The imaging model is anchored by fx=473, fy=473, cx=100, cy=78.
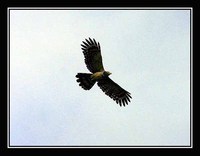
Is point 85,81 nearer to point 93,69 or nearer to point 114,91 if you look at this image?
point 93,69

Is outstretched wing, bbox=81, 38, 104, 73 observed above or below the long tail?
above

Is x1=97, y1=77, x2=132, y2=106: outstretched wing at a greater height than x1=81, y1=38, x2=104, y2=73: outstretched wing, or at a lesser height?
lesser

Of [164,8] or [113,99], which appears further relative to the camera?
[113,99]

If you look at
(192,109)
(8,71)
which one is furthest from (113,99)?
(8,71)

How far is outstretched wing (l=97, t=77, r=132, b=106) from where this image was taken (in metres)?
15.1

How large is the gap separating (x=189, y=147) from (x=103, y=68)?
12.6 ft

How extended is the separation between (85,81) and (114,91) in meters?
1.19

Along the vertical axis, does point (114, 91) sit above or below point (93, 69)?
below

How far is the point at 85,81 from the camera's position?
1487 cm

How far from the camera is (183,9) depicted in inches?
533

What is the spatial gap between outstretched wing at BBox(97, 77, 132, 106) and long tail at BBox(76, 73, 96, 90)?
35 cm

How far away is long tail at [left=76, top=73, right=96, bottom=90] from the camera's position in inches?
581

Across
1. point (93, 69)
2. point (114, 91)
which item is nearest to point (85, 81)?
point (93, 69)

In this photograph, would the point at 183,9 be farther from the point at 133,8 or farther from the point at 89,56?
the point at 89,56
